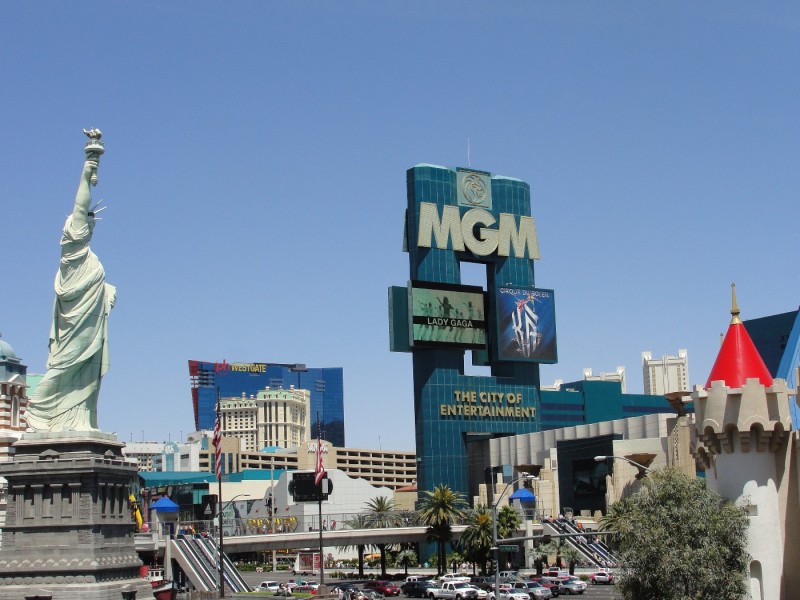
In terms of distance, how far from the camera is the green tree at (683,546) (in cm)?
4369

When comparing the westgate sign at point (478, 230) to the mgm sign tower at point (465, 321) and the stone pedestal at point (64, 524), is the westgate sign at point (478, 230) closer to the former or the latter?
the mgm sign tower at point (465, 321)

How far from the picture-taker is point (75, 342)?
238 ft

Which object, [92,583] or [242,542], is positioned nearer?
[92,583]

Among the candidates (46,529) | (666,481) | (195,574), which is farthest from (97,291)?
(666,481)

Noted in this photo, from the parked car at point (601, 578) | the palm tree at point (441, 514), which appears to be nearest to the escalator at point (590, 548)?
the parked car at point (601, 578)

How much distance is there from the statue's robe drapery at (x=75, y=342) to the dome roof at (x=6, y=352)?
21.6 meters

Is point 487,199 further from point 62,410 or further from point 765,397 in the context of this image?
point 765,397

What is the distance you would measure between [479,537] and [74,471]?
109ft

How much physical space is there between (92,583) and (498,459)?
6723 centimetres

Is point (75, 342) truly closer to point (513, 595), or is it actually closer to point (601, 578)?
point (513, 595)

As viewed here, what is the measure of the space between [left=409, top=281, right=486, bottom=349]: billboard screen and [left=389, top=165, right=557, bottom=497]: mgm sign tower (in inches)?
4.3

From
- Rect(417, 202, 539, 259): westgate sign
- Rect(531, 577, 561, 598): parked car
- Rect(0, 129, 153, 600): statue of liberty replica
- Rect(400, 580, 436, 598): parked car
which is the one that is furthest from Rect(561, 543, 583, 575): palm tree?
Rect(0, 129, 153, 600): statue of liberty replica

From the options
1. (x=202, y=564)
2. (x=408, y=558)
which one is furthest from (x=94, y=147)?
(x=408, y=558)

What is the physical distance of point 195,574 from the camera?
275 feet
